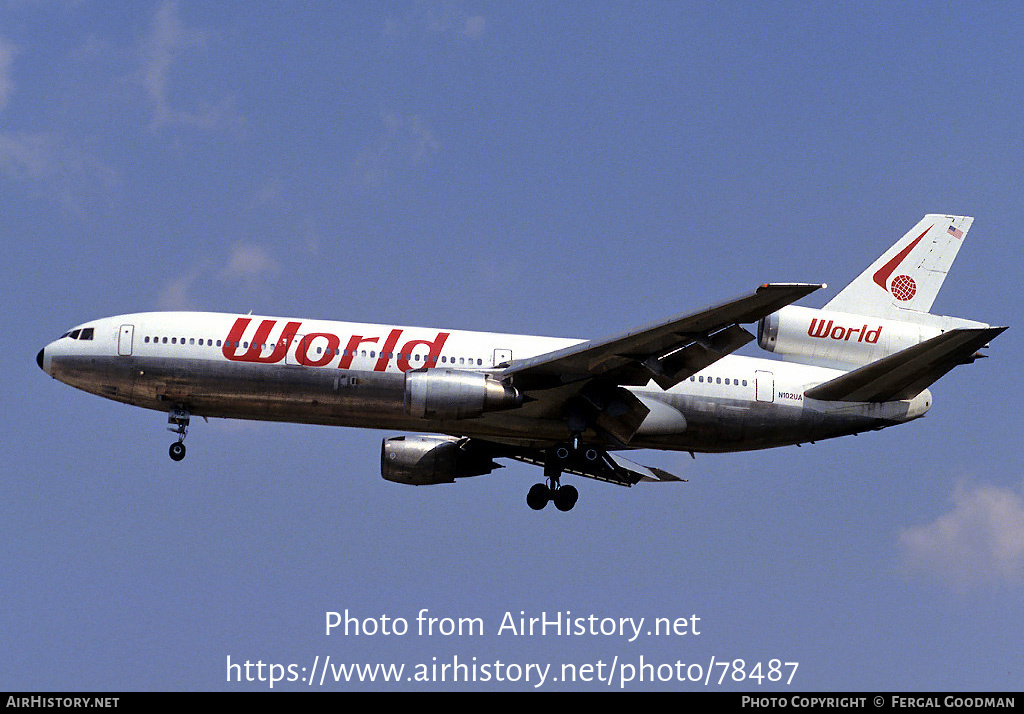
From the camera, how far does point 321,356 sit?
3609cm

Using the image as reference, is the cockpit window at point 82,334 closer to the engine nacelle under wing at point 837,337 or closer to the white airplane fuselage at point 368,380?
the white airplane fuselage at point 368,380

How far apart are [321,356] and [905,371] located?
1535 cm

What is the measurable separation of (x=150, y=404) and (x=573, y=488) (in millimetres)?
11892

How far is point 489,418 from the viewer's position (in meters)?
36.3

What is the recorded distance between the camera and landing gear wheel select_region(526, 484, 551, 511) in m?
38.1

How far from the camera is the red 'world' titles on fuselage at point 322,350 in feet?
118

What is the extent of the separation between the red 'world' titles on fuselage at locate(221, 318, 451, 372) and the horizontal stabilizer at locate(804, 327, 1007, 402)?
35.7ft

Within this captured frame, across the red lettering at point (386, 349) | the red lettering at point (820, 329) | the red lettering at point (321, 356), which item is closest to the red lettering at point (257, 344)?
the red lettering at point (321, 356)

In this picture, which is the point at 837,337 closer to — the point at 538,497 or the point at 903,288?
the point at 903,288

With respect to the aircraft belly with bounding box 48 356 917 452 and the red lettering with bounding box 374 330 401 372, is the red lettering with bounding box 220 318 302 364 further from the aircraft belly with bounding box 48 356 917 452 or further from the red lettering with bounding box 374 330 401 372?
the red lettering with bounding box 374 330 401 372

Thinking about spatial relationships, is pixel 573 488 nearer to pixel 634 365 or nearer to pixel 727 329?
pixel 634 365

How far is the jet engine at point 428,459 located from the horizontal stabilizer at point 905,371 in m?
10.2

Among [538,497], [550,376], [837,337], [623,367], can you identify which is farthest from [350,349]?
[837,337]
